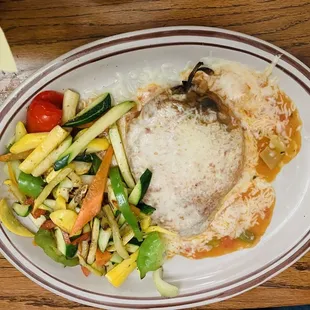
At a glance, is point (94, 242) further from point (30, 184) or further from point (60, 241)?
point (30, 184)

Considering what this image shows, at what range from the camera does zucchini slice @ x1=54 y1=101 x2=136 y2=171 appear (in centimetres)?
272

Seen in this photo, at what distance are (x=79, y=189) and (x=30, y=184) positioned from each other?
0.71 ft

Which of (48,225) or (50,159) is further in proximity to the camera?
(48,225)

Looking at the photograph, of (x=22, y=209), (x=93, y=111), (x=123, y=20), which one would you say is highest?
(x=123, y=20)

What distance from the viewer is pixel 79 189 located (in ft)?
9.28

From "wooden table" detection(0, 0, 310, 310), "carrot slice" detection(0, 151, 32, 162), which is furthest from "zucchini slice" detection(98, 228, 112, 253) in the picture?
"wooden table" detection(0, 0, 310, 310)

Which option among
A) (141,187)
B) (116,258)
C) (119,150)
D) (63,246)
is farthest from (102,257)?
(119,150)

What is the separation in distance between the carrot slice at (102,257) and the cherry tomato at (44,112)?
0.63 m

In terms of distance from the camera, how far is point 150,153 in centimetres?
274

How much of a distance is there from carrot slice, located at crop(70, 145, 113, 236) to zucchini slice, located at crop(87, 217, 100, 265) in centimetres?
7

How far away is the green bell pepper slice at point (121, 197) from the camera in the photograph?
2760mm

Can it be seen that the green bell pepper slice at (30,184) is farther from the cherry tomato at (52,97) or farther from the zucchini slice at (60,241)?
the cherry tomato at (52,97)

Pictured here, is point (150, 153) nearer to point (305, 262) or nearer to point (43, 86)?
point (43, 86)

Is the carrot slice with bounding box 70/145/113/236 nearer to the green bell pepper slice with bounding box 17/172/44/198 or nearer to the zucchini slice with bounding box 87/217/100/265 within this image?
the zucchini slice with bounding box 87/217/100/265
